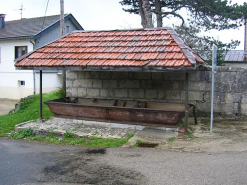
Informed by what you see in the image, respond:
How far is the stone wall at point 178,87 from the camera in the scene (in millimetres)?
9195

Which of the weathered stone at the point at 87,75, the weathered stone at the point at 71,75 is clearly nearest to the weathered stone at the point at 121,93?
the weathered stone at the point at 87,75

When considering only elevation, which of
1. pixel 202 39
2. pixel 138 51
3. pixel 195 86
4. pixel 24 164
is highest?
pixel 202 39

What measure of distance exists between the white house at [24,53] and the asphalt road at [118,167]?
16253mm

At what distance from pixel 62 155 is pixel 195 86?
5.32 metres

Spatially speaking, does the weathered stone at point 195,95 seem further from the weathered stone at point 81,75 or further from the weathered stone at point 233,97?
the weathered stone at point 81,75

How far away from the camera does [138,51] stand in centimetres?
816

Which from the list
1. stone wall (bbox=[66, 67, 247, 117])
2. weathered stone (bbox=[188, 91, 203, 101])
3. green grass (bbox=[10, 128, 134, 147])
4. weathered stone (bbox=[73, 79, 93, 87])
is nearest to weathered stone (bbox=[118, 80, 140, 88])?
stone wall (bbox=[66, 67, 247, 117])

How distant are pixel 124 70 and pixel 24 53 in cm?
1726

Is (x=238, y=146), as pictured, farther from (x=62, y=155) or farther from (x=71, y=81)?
(x=71, y=81)

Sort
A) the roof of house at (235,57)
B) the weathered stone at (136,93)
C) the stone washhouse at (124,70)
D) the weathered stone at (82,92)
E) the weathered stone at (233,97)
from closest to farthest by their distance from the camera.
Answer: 1. the stone washhouse at (124,70)
2. the weathered stone at (233,97)
3. the weathered stone at (136,93)
4. the weathered stone at (82,92)
5. the roof of house at (235,57)

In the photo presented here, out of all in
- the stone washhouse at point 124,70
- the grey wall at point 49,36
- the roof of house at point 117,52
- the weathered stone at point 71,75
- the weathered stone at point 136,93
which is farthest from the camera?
the grey wall at point 49,36

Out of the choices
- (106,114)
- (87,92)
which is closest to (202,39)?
(87,92)

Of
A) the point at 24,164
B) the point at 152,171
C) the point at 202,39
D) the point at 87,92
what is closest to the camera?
the point at 152,171

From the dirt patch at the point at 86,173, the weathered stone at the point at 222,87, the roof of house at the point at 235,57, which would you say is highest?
the roof of house at the point at 235,57
